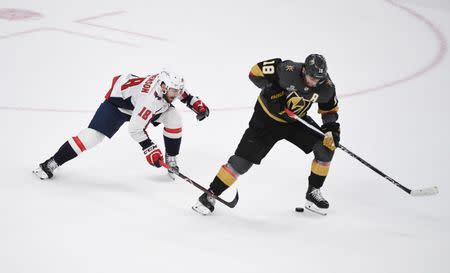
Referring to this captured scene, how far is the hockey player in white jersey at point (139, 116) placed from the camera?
3.46 meters

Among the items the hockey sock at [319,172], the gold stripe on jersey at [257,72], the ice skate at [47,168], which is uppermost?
the gold stripe on jersey at [257,72]

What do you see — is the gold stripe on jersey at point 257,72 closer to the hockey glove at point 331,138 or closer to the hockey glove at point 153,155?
the hockey glove at point 331,138

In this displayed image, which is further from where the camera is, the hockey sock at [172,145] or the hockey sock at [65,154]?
the hockey sock at [172,145]

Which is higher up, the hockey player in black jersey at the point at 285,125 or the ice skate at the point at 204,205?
the hockey player in black jersey at the point at 285,125

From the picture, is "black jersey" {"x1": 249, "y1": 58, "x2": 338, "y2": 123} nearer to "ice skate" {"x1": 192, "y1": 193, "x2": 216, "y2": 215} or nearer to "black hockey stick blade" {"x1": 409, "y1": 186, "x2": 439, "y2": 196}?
"ice skate" {"x1": 192, "y1": 193, "x2": 216, "y2": 215}

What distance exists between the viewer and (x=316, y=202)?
133 inches

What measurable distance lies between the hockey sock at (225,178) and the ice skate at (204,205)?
0.06 metres

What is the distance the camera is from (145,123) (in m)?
3.47

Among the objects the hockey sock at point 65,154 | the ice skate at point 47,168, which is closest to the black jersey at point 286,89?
the hockey sock at point 65,154

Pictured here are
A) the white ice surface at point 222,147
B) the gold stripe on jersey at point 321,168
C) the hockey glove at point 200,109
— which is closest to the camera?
the white ice surface at point 222,147

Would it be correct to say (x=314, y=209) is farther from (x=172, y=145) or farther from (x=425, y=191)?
(x=172, y=145)
